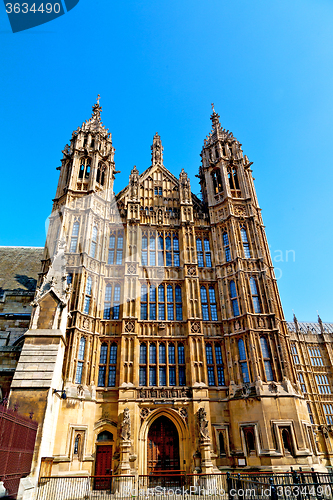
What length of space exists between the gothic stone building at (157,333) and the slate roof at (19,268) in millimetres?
5865

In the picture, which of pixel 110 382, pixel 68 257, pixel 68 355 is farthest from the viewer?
pixel 68 257

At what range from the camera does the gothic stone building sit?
67.2 ft

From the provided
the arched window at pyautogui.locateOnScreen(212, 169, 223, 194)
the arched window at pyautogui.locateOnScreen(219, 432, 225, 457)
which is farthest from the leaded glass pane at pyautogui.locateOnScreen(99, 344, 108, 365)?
the arched window at pyautogui.locateOnScreen(212, 169, 223, 194)

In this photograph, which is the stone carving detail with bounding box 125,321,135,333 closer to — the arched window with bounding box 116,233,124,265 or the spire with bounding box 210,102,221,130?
the arched window with bounding box 116,233,124,265

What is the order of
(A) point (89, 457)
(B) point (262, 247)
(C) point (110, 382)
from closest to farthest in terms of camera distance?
(A) point (89, 457)
(C) point (110, 382)
(B) point (262, 247)

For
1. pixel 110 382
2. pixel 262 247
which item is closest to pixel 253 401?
pixel 110 382

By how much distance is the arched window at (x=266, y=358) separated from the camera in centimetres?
2312

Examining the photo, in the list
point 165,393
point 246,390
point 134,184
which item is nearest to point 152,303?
point 165,393

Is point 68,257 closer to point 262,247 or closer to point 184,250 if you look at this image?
point 184,250

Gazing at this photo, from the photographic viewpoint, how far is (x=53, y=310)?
829 inches

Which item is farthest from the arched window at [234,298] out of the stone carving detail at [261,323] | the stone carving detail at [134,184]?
the stone carving detail at [134,184]

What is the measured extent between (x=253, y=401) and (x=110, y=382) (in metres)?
9.88

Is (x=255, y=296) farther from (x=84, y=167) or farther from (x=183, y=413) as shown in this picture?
(x=84, y=167)

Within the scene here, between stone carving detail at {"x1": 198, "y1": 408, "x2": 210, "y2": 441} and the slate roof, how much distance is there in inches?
666
